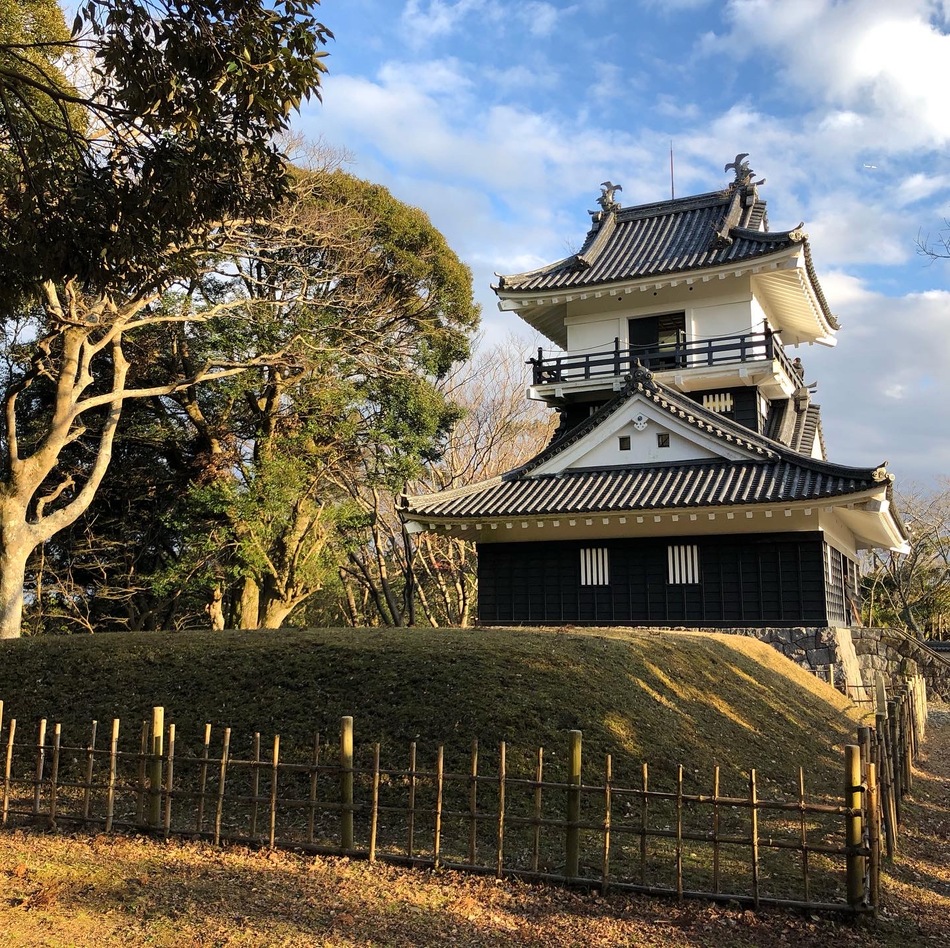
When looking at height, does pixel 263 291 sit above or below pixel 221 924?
above

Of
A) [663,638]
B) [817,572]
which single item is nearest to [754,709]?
[663,638]

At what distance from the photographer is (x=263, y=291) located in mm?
22484

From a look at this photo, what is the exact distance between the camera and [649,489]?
55.9 feet

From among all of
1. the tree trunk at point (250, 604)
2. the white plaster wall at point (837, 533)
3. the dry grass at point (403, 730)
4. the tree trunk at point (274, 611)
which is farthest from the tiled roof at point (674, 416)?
the tree trunk at point (250, 604)

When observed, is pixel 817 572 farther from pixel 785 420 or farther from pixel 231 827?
pixel 231 827

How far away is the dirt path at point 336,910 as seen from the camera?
489 centimetres

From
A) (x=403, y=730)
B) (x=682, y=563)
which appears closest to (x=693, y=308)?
(x=682, y=563)

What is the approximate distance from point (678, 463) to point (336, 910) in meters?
14.2

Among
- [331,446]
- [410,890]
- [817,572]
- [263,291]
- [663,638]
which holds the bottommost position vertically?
[410,890]

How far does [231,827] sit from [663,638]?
7345mm

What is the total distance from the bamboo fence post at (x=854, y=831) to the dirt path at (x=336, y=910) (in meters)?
0.20

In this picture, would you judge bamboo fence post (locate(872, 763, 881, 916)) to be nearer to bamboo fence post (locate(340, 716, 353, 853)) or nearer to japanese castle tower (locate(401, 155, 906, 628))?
bamboo fence post (locate(340, 716, 353, 853))

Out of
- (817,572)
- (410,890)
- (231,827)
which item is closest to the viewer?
(410,890)

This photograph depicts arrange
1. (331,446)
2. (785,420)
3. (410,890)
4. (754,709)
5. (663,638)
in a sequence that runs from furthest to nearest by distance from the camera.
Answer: (331,446) < (785,420) < (663,638) < (754,709) < (410,890)
